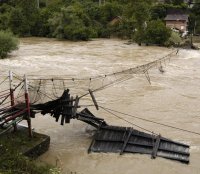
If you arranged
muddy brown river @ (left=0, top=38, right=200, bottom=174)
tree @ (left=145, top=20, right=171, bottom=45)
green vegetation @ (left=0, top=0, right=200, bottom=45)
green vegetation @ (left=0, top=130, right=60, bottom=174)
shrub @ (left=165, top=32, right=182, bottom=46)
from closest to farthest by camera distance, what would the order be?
green vegetation @ (left=0, top=130, right=60, bottom=174) → muddy brown river @ (left=0, top=38, right=200, bottom=174) → tree @ (left=145, top=20, right=171, bottom=45) → shrub @ (left=165, top=32, right=182, bottom=46) → green vegetation @ (left=0, top=0, right=200, bottom=45)

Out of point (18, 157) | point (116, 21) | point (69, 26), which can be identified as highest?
point (116, 21)

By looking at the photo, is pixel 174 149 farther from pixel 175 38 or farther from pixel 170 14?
pixel 170 14

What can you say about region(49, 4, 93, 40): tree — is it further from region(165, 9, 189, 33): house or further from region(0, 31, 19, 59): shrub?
region(165, 9, 189, 33): house

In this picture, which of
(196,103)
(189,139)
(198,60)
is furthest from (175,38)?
(189,139)

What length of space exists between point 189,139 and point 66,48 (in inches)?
974

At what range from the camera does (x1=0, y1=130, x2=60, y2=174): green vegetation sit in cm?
940

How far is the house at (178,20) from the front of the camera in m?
51.2

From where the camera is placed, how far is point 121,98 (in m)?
19.8

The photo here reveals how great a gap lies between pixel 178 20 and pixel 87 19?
12.6 m

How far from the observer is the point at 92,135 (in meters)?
14.7

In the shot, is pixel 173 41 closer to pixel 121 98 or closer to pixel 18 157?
pixel 121 98

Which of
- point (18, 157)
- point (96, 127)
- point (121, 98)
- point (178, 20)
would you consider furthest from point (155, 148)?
point (178, 20)

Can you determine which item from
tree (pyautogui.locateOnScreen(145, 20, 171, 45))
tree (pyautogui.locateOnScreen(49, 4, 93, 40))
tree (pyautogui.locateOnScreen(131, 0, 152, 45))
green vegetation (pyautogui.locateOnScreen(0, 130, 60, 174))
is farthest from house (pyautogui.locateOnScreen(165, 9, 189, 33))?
green vegetation (pyautogui.locateOnScreen(0, 130, 60, 174))

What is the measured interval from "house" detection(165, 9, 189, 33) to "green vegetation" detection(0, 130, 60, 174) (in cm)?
4173
